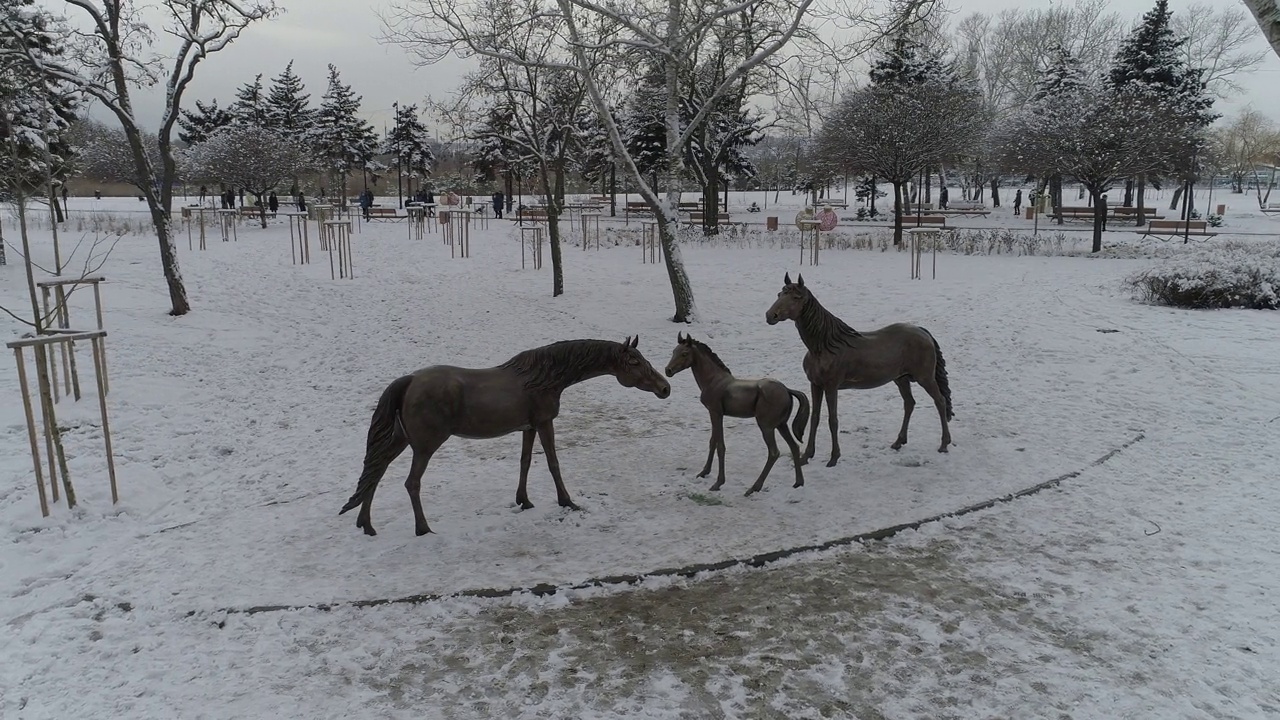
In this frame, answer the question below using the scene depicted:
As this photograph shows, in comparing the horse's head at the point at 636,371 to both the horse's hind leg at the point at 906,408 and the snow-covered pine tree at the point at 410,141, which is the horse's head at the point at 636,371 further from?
the snow-covered pine tree at the point at 410,141

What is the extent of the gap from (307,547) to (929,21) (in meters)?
12.6

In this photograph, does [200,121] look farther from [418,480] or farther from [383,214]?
[418,480]

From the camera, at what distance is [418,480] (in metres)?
5.66

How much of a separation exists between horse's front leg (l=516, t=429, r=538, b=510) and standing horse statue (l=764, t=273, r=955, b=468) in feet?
8.05

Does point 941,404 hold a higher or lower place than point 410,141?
lower

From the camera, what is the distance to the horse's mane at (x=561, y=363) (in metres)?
5.82

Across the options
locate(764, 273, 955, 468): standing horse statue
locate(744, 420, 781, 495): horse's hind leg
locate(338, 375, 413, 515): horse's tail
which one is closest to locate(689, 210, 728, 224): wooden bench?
locate(764, 273, 955, 468): standing horse statue

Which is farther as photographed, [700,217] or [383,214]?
[383,214]

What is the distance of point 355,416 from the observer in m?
8.96

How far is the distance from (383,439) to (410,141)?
61462 millimetres

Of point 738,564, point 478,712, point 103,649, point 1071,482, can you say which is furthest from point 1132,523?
point 103,649

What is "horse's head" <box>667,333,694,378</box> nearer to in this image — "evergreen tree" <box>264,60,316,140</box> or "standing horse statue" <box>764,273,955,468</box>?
"standing horse statue" <box>764,273,955,468</box>

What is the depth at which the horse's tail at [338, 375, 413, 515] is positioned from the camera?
5.56 m

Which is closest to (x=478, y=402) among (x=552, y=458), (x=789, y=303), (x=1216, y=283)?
(x=552, y=458)
